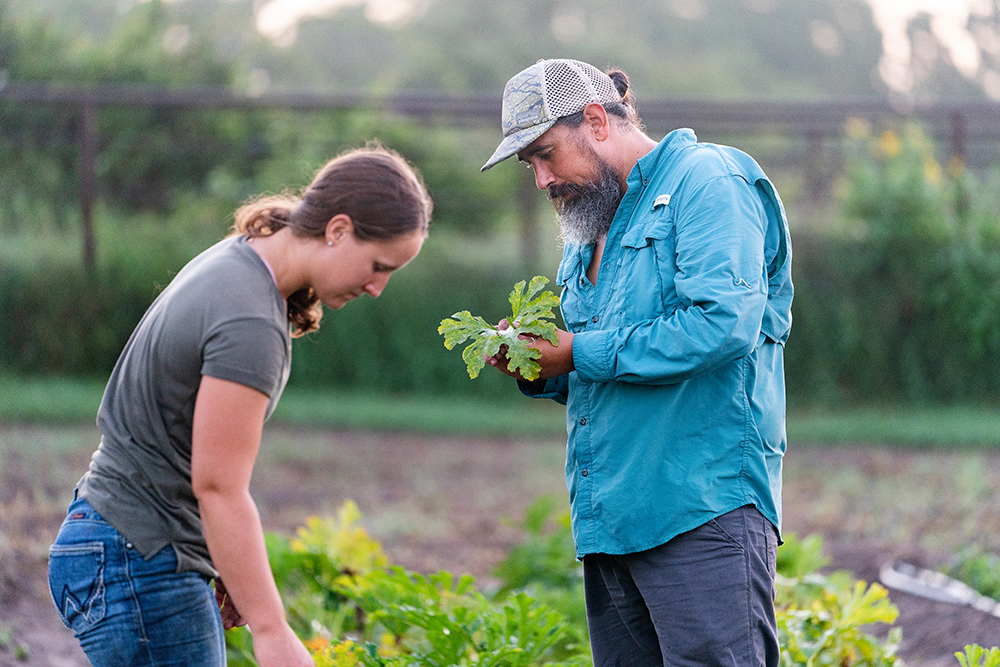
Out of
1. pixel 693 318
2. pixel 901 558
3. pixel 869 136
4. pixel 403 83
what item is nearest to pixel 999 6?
pixel 403 83

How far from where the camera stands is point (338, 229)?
196 cm

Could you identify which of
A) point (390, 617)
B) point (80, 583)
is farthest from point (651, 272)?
point (390, 617)

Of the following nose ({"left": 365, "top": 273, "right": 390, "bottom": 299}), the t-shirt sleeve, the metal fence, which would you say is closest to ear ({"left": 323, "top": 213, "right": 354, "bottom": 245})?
nose ({"left": 365, "top": 273, "right": 390, "bottom": 299})

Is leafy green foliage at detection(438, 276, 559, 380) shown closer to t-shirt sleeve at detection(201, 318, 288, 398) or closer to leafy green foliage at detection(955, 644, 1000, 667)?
t-shirt sleeve at detection(201, 318, 288, 398)

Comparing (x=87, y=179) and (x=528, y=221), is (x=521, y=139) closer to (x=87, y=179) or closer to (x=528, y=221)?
(x=528, y=221)

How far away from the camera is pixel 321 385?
32.5ft

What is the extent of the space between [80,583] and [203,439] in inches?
16.1

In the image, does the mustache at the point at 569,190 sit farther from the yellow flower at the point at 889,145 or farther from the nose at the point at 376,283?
the yellow flower at the point at 889,145

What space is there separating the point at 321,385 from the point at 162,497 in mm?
8125

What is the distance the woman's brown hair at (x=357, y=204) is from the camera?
1.95m

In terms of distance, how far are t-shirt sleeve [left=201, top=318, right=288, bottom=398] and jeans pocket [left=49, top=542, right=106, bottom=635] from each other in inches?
17.4

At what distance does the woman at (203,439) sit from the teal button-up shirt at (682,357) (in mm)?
564

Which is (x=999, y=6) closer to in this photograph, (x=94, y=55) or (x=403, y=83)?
(x=403, y=83)

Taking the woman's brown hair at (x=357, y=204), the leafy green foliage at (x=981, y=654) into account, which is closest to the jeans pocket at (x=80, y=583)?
the woman's brown hair at (x=357, y=204)
